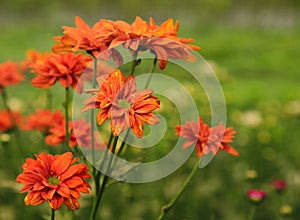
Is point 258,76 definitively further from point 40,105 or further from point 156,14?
point 156,14

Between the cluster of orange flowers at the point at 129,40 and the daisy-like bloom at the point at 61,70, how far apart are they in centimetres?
8

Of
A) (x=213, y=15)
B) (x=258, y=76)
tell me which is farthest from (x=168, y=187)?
A: (x=213, y=15)

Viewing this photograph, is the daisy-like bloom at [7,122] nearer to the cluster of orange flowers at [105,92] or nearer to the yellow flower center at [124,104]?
the cluster of orange flowers at [105,92]

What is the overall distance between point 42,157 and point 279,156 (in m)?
1.83

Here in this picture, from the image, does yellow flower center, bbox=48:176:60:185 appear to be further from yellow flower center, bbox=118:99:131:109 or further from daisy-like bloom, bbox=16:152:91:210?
yellow flower center, bbox=118:99:131:109

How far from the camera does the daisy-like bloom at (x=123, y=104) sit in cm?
104

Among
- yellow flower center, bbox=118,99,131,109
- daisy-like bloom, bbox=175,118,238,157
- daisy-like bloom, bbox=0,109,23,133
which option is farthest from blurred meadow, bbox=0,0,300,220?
yellow flower center, bbox=118,99,131,109

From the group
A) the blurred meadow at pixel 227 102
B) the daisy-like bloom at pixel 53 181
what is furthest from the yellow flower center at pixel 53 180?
the blurred meadow at pixel 227 102

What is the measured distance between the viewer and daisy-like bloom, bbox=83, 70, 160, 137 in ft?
3.43

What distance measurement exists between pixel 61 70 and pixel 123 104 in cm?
24

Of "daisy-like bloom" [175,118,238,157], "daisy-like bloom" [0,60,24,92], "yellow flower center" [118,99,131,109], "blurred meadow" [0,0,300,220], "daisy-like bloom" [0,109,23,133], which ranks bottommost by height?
"blurred meadow" [0,0,300,220]

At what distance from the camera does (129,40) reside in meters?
1.11

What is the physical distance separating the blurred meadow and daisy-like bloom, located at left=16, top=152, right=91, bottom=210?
0.29m

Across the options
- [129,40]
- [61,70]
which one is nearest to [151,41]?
[129,40]
